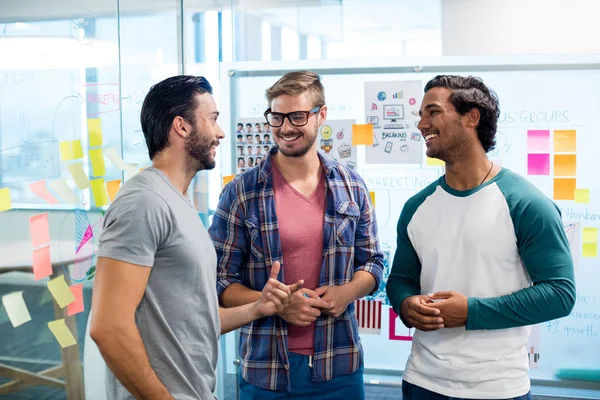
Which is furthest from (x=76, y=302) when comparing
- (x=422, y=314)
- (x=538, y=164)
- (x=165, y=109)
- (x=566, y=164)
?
(x=566, y=164)

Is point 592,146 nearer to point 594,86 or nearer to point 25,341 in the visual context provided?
point 594,86

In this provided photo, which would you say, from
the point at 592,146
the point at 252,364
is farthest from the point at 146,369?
the point at 592,146

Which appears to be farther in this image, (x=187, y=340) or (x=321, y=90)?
(x=321, y=90)

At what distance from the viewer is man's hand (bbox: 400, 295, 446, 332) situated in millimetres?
1802

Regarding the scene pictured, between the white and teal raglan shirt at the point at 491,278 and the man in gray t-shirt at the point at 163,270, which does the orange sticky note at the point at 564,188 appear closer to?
the white and teal raglan shirt at the point at 491,278

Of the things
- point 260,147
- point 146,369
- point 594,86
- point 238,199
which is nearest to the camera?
point 146,369

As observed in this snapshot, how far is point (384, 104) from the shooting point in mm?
3174

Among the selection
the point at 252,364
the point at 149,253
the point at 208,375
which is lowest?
the point at 252,364

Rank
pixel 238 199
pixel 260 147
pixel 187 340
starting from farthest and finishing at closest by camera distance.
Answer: pixel 260 147, pixel 238 199, pixel 187 340

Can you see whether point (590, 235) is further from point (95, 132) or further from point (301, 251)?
point (95, 132)

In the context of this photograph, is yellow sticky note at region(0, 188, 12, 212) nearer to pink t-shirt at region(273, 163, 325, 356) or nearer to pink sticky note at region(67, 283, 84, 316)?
pink sticky note at region(67, 283, 84, 316)

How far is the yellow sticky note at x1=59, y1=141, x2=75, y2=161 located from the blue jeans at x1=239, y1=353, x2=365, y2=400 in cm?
99

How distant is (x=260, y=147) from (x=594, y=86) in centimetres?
165

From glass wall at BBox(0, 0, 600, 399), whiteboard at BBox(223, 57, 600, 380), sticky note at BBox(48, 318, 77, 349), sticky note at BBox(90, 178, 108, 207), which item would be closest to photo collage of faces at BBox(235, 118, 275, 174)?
glass wall at BBox(0, 0, 600, 399)
